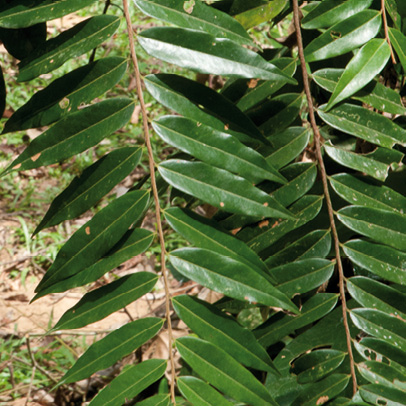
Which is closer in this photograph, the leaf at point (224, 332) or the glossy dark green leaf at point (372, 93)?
the leaf at point (224, 332)

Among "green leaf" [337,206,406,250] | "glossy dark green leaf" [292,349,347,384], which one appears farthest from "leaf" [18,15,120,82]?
"glossy dark green leaf" [292,349,347,384]

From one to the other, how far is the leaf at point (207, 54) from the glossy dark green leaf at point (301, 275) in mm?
316

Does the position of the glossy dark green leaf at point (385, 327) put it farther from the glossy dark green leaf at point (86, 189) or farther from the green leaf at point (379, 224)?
the glossy dark green leaf at point (86, 189)

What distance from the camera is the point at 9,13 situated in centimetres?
74

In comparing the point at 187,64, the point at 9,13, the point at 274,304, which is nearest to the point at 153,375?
the point at 274,304

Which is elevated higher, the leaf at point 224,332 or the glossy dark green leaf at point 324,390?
the leaf at point 224,332

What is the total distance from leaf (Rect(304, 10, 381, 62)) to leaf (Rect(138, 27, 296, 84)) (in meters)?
0.16

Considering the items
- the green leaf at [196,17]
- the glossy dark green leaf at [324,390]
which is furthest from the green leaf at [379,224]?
the green leaf at [196,17]

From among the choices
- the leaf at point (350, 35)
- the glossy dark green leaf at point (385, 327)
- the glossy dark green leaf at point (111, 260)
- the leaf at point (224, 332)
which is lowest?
the glossy dark green leaf at point (385, 327)

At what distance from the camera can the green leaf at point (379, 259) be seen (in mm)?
838

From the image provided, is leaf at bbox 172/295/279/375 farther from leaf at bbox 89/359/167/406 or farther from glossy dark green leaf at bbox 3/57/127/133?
glossy dark green leaf at bbox 3/57/127/133

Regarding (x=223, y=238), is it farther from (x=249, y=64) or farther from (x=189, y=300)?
(x=249, y=64)

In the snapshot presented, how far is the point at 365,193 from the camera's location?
886 millimetres

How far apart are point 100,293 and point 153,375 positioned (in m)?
0.16
